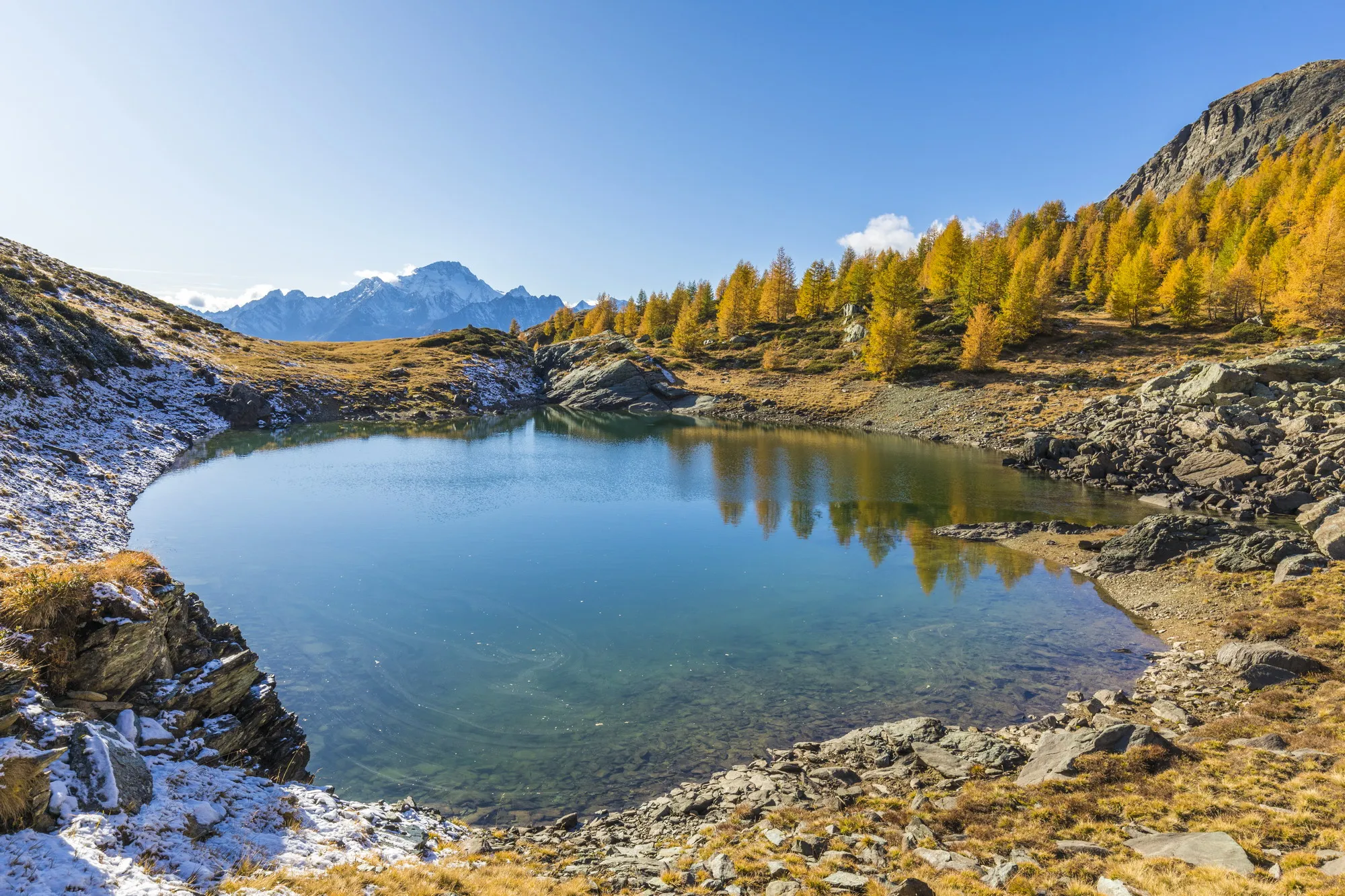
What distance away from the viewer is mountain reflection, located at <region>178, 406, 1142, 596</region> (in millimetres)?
37250

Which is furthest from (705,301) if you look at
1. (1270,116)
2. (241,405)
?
(1270,116)

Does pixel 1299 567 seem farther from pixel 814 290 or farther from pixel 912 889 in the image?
pixel 814 290

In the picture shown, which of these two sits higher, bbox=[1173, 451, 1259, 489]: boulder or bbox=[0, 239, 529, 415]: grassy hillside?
bbox=[0, 239, 529, 415]: grassy hillside

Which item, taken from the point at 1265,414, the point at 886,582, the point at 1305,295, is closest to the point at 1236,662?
the point at 886,582

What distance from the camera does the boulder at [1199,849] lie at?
9367 mm

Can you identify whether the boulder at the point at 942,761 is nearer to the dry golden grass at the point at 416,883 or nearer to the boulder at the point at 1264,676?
the dry golden grass at the point at 416,883

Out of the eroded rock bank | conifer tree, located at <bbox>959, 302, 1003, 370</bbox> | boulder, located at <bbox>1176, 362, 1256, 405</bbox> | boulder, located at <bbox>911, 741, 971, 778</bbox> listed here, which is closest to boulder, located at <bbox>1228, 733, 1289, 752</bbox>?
boulder, located at <bbox>911, 741, 971, 778</bbox>

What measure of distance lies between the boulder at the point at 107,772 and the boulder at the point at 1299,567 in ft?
129

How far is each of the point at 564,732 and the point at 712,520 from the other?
84.9ft

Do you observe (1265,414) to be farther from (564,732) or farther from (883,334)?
(564,732)

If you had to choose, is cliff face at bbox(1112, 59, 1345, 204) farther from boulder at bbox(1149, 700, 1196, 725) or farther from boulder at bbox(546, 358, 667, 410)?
boulder at bbox(1149, 700, 1196, 725)

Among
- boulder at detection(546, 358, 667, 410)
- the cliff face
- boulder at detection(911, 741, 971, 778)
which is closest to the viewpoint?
boulder at detection(911, 741, 971, 778)

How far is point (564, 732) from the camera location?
709 inches

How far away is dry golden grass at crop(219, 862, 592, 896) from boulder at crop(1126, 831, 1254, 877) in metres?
10.3
